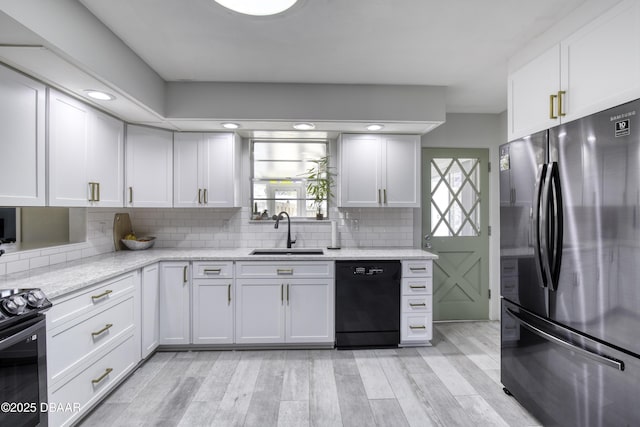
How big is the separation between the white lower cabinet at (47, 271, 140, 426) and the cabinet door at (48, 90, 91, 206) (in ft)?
2.28

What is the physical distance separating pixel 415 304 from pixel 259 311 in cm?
150

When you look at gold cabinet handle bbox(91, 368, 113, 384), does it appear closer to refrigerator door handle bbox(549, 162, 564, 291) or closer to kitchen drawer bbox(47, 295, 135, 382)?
kitchen drawer bbox(47, 295, 135, 382)

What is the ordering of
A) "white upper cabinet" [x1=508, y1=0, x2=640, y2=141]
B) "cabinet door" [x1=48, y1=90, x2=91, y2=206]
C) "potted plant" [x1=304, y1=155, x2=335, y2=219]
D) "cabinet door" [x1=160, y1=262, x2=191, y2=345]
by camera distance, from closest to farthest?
"white upper cabinet" [x1=508, y1=0, x2=640, y2=141], "cabinet door" [x1=48, y1=90, x2=91, y2=206], "cabinet door" [x1=160, y1=262, x2=191, y2=345], "potted plant" [x1=304, y1=155, x2=335, y2=219]

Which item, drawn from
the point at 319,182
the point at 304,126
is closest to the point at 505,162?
the point at 304,126

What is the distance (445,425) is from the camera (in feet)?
6.48

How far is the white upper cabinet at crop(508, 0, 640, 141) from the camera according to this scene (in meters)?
1.51

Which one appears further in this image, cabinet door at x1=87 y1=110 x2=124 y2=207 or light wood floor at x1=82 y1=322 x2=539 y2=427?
cabinet door at x1=87 y1=110 x2=124 y2=207

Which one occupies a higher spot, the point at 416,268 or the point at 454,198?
the point at 454,198

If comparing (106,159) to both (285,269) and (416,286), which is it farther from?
(416,286)

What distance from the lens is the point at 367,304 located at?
10.0 ft

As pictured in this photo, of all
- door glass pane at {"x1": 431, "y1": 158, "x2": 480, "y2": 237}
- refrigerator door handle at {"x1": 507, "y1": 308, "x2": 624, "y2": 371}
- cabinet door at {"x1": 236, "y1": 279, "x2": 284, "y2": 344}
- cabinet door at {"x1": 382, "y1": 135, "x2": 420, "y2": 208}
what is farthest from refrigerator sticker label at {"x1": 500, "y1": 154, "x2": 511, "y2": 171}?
cabinet door at {"x1": 236, "y1": 279, "x2": 284, "y2": 344}

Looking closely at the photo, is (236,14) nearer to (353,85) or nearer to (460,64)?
(353,85)

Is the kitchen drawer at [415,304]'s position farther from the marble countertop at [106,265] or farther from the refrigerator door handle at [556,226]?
the refrigerator door handle at [556,226]

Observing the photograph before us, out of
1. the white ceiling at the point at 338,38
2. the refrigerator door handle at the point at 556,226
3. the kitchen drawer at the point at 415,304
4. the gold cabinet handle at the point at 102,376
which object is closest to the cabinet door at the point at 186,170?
the white ceiling at the point at 338,38
